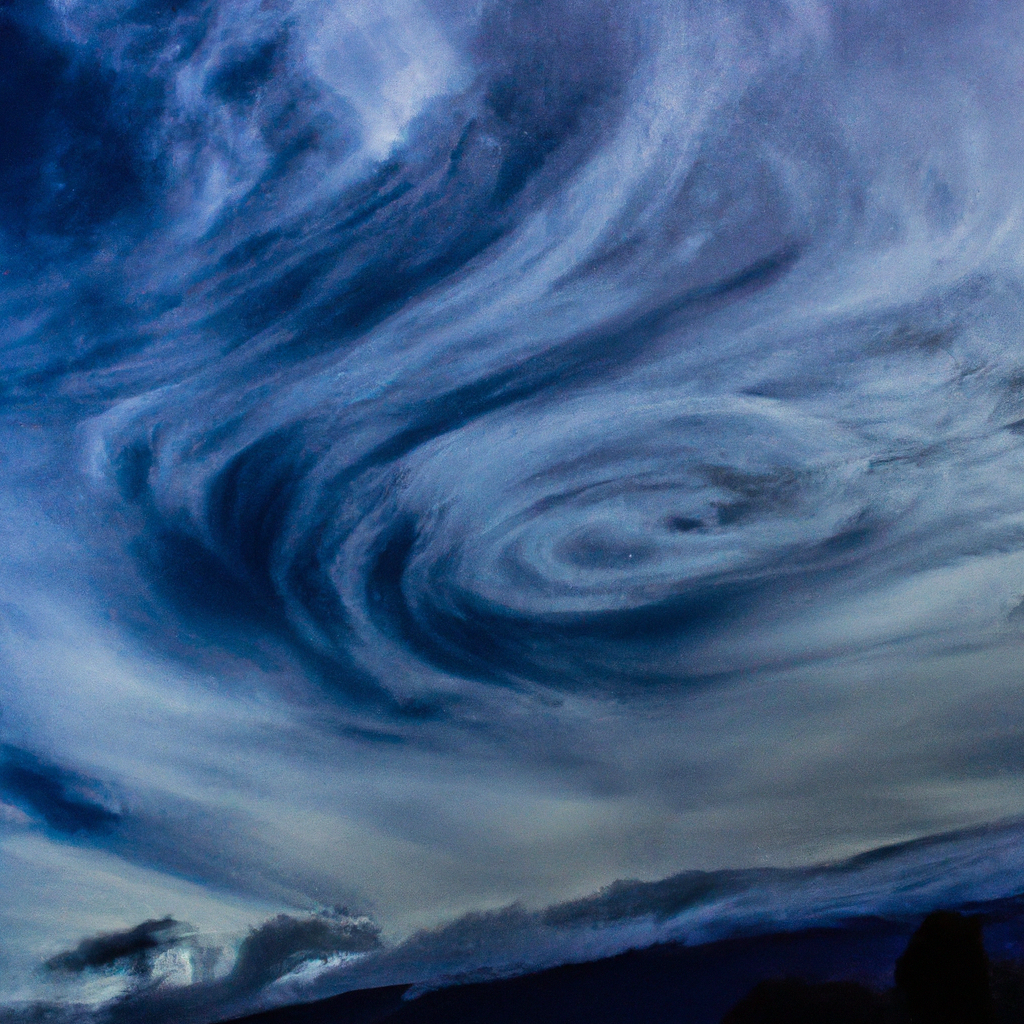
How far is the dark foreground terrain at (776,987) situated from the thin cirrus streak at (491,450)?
10cm

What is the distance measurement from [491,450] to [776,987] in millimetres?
883

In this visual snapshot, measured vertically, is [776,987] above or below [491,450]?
below

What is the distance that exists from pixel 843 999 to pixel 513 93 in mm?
1331

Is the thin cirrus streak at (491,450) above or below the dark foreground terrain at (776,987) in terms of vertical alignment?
above

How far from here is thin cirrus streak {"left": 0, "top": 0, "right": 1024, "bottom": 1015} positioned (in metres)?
0.97

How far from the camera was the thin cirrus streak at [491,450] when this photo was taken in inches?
38.3

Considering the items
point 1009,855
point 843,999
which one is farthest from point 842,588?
point 843,999

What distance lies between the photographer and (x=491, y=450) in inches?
42.5

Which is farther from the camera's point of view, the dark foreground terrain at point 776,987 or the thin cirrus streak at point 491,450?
the dark foreground terrain at point 776,987

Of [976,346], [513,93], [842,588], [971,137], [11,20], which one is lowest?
[842,588]

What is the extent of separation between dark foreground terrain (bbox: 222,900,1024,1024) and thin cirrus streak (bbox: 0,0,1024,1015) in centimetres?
10

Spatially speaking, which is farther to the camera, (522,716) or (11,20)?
(522,716)

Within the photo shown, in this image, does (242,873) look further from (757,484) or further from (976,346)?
(976,346)

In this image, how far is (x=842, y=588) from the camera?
3.73 feet
